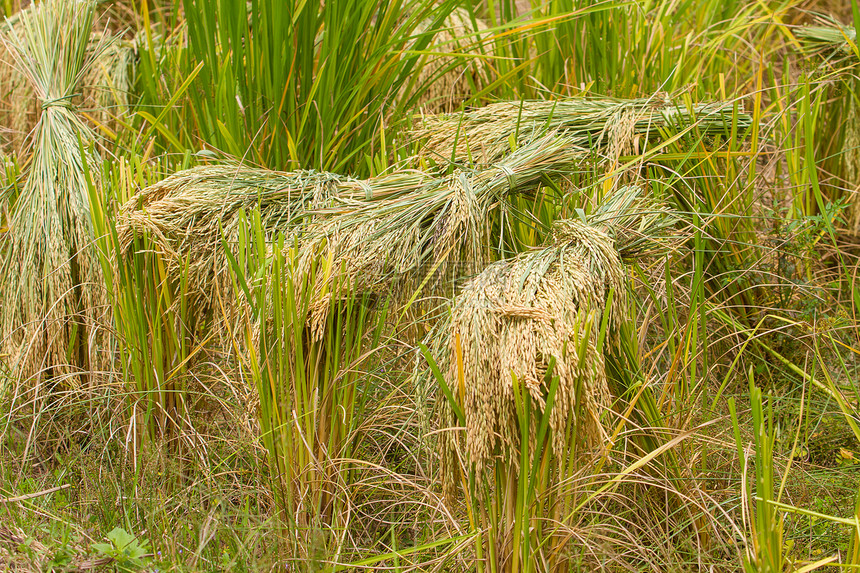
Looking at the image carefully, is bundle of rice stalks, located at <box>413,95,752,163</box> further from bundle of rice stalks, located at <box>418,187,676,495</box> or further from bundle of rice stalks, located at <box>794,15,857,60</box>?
bundle of rice stalks, located at <box>794,15,857,60</box>

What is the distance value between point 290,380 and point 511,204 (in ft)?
1.94

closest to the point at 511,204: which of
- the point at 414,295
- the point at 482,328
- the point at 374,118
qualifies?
the point at 414,295

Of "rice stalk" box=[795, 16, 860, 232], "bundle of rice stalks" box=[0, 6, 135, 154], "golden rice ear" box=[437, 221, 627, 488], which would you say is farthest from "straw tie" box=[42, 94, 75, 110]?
"rice stalk" box=[795, 16, 860, 232]

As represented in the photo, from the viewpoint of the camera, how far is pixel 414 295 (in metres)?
1.31

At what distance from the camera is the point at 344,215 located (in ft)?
4.67

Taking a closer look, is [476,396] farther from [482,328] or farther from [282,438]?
[282,438]

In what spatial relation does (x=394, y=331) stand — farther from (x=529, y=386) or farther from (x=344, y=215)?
(x=529, y=386)

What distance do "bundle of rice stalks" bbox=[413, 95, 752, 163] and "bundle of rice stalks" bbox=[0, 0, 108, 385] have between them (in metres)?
0.92

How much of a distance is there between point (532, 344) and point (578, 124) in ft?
3.16

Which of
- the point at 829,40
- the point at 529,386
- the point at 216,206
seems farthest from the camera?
the point at 829,40

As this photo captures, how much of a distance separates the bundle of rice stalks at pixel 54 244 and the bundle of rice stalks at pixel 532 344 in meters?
1.07

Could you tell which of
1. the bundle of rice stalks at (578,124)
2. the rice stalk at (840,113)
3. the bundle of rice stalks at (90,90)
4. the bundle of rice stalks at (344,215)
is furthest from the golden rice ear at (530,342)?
the bundle of rice stalks at (90,90)

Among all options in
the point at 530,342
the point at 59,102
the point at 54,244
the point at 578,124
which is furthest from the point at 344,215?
the point at 59,102

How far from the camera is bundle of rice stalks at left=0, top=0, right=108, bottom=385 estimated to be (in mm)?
1781
